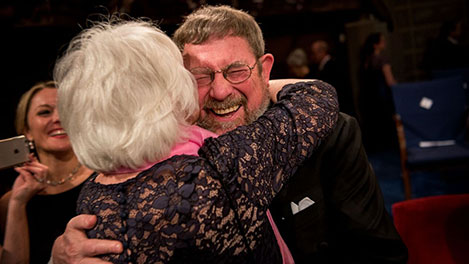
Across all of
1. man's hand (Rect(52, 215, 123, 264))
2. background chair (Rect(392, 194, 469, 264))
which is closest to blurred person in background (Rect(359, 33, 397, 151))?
background chair (Rect(392, 194, 469, 264))

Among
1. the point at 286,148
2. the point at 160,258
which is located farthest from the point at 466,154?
the point at 160,258

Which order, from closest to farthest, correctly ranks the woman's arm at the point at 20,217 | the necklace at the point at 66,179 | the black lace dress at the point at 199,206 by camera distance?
the black lace dress at the point at 199,206 < the woman's arm at the point at 20,217 < the necklace at the point at 66,179

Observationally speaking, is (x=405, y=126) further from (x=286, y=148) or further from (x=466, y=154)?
(x=286, y=148)

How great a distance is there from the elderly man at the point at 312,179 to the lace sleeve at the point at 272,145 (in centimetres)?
24

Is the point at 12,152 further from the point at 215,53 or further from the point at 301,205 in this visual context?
the point at 301,205

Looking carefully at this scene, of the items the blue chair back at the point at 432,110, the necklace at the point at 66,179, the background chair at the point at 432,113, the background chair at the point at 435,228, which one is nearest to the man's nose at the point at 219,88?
the background chair at the point at 435,228

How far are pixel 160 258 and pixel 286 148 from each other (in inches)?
19.0

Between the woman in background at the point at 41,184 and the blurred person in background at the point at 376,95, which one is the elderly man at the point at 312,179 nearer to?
the woman in background at the point at 41,184

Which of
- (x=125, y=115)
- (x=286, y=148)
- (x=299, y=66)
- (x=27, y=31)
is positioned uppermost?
(x=27, y=31)

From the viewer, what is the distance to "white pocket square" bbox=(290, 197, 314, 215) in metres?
1.56

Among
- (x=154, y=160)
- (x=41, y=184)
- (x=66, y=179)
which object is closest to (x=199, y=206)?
(x=154, y=160)

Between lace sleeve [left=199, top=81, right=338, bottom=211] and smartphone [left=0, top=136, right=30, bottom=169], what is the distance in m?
0.76

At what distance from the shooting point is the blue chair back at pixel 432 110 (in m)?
4.28

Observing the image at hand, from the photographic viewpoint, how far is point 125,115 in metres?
0.97
